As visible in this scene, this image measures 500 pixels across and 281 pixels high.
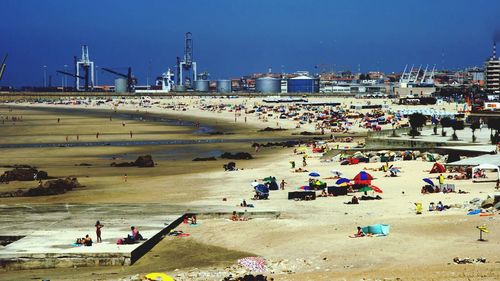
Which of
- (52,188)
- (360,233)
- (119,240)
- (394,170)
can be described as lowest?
(119,240)

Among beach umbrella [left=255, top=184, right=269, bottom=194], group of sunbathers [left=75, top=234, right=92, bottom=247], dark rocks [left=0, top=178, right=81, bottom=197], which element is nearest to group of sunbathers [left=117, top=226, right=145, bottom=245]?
group of sunbathers [left=75, top=234, right=92, bottom=247]

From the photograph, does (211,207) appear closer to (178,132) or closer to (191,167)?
(191,167)

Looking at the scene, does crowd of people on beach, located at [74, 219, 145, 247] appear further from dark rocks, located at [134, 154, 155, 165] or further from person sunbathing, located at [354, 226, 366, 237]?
dark rocks, located at [134, 154, 155, 165]

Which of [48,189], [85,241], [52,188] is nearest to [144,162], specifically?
[52,188]

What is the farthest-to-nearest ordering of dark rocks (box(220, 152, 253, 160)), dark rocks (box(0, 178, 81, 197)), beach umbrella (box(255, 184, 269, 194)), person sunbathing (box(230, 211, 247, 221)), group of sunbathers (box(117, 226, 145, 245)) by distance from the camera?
dark rocks (box(220, 152, 253, 160))
dark rocks (box(0, 178, 81, 197))
beach umbrella (box(255, 184, 269, 194))
person sunbathing (box(230, 211, 247, 221))
group of sunbathers (box(117, 226, 145, 245))

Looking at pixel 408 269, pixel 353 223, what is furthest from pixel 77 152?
pixel 408 269

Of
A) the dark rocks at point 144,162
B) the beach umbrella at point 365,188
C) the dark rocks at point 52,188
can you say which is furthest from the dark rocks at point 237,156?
the beach umbrella at point 365,188

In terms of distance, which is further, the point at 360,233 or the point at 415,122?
the point at 415,122

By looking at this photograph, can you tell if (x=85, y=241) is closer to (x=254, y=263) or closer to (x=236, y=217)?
(x=254, y=263)

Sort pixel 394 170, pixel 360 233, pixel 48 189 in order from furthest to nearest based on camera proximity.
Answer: pixel 394 170
pixel 48 189
pixel 360 233
